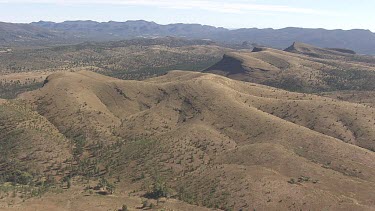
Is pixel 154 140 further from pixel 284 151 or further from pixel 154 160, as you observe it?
pixel 284 151

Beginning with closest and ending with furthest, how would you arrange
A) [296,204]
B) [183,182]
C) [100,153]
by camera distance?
[296,204], [183,182], [100,153]

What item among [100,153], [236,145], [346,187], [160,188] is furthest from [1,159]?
[346,187]

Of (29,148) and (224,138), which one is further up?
(224,138)

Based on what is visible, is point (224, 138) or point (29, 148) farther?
point (224, 138)

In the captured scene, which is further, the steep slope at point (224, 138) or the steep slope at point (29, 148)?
the steep slope at point (29, 148)

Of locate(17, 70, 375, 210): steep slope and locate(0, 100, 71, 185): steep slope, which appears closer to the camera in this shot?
locate(17, 70, 375, 210): steep slope

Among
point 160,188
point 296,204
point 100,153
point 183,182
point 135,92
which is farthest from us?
point 135,92

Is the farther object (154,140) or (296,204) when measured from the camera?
(154,140)

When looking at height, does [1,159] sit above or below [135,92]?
below
